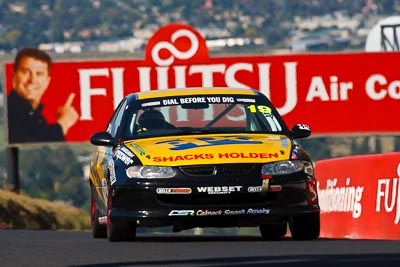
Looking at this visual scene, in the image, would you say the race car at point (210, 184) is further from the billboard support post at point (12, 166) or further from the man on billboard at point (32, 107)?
the billboard support post at point (12, 166)

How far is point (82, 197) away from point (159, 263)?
84.4 metres

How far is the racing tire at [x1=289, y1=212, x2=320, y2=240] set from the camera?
47.2ft

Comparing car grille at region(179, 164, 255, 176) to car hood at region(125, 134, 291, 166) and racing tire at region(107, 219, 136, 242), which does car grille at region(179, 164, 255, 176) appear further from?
racing tire at region(107, 219, 136, 242)

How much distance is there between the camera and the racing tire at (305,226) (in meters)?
14.4

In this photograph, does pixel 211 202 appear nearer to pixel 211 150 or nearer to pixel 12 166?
pixel 211 150

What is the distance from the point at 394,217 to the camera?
1764cm

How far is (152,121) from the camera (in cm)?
1522

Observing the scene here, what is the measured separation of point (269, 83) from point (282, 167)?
20.2 m

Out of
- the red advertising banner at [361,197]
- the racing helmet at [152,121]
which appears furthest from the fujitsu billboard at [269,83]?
the racing helmet at [152,121]

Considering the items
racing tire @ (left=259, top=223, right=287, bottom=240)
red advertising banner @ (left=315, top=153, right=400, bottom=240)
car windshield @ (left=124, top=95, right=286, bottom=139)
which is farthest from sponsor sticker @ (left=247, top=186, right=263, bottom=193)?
red advertising banner @ (left=315, top=153, right=400, bottom=240)

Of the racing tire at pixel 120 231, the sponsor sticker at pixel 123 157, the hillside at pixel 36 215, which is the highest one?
the sponsor sticker at pixel 123 157

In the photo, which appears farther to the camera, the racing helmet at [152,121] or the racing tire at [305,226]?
the racing helmet at [152,121]

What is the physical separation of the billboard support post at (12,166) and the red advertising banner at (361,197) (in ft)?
40.6

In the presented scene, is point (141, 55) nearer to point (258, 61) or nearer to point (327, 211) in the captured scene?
point (258, 61)
